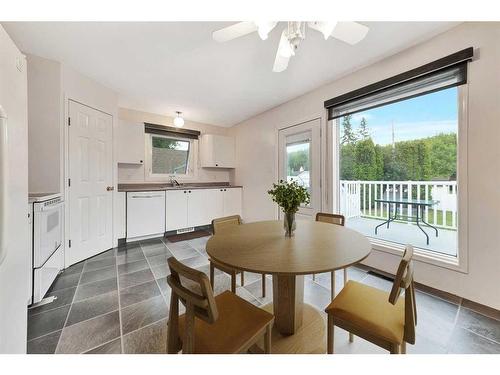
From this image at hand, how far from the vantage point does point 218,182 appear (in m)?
4.99

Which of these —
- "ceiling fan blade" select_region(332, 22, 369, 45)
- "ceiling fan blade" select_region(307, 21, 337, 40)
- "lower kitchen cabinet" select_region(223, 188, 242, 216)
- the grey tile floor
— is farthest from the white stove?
"lower kitchen cabinet" select_region(223, 188, 242, 216)

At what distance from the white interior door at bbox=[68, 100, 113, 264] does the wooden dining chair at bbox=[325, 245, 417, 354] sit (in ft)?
9.97

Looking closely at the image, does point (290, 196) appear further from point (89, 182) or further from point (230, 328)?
point (89, 182)

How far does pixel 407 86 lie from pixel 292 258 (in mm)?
2213

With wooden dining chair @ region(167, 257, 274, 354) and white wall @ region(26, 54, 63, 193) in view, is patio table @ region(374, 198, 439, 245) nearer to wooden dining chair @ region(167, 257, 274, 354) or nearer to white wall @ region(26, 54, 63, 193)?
wooden dining chair @ region(167, 257, 274, 354)

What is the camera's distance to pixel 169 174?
170 inches

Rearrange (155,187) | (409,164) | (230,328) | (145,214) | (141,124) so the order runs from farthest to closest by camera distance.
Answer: (155,187) → (141,124) → (145,214) → (409,164) → (230,328)

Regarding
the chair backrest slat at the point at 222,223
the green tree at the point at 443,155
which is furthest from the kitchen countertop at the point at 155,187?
the green tree at the point at 443,155

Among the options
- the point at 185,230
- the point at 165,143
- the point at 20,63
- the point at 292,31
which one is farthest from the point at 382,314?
the point at 165,143

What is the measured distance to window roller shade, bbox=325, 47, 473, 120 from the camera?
1711 millimetres

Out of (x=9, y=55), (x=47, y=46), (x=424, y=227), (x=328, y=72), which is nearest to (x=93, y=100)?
(x=47, y=46)

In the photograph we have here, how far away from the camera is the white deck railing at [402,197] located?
8.96 ft

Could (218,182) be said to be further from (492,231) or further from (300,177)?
(492,231)
